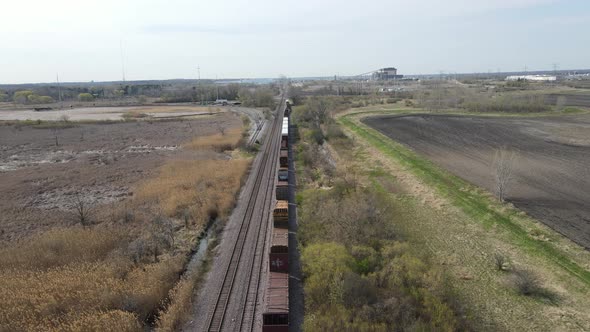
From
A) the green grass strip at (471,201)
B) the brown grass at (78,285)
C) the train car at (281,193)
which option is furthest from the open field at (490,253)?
the brown grass at (78,285)

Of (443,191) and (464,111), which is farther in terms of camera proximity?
(464,111)

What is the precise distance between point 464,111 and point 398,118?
878 inches

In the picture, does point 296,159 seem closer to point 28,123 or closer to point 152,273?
point 152,273

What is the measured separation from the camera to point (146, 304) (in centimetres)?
2028

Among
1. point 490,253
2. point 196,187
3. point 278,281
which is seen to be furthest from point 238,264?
point 490,253

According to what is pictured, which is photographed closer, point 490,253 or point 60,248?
point 60,248

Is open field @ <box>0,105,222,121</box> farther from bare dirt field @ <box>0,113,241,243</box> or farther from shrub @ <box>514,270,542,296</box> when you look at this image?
shrub @ <box>514,270,542,296</box>

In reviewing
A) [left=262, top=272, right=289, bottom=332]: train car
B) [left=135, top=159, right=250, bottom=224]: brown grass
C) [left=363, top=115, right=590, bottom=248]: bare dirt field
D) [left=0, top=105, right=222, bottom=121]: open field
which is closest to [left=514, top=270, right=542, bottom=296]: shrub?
[left=363, top=115, right=590, bottom=248]: bare dirt field

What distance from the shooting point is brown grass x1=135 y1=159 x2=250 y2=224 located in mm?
34656

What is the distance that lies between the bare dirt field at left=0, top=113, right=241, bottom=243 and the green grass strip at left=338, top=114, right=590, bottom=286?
29.8 m

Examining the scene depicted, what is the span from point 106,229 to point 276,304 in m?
18.1

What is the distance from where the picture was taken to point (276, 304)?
1903cm

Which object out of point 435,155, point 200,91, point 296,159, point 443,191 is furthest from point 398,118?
point 200,91

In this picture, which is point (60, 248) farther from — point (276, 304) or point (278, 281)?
point (276, 304)
